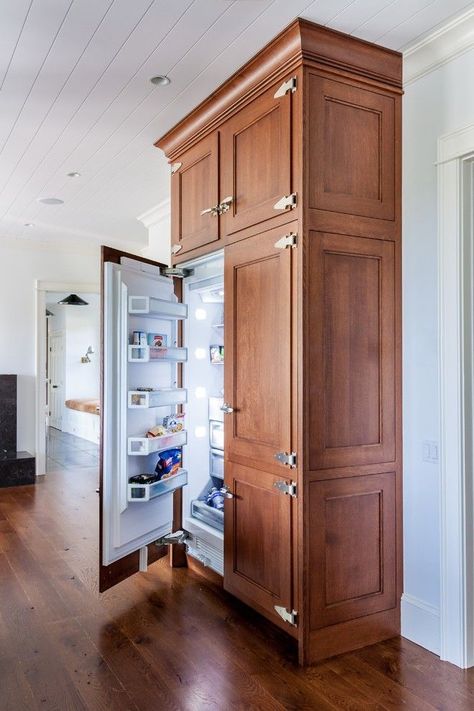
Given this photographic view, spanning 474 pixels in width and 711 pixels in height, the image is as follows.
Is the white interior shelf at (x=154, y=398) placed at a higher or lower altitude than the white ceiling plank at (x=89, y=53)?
lower

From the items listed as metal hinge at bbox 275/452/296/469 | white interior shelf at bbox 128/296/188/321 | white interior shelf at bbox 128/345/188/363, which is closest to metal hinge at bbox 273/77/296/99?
white interior shelf at bbox 128/296/188/321

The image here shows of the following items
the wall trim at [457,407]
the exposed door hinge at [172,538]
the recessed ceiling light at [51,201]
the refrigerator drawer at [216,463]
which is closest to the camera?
the wall trim at [457,407]

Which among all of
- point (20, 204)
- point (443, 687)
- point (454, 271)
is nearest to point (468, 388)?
point (454, 271)

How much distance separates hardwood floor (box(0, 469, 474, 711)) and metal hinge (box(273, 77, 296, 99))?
2513mm

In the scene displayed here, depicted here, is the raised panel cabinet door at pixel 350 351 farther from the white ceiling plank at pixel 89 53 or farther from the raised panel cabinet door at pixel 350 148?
the white ceiling plank at pixel 89 53

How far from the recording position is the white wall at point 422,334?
250 centimetres

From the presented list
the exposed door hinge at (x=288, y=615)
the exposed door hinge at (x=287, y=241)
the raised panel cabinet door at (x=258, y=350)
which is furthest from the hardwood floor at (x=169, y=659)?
the exposed door hinge at (x=287, y=241)

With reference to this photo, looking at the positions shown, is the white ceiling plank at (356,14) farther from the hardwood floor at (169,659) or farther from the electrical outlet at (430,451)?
the hardwood floor at (169,659)

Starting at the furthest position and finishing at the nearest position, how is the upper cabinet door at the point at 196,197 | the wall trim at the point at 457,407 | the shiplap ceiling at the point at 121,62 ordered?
the upper cabinet door at the point at 196,197, the wall trim at the point at 457,407, the shiplap ceiling at the point at 121,62

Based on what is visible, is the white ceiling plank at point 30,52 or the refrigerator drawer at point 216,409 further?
the refrigerator drawer at point 216,409

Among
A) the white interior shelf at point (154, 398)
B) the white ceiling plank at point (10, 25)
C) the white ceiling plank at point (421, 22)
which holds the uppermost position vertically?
the white ceiling plank at point (10, 25)

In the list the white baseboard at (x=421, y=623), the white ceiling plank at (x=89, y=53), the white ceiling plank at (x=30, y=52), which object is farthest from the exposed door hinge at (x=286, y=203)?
the white baseboard at (x=421, y=623)

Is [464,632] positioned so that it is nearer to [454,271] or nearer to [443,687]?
[443,687]

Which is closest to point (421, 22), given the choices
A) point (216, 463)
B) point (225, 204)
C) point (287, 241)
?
point (287, 241)
